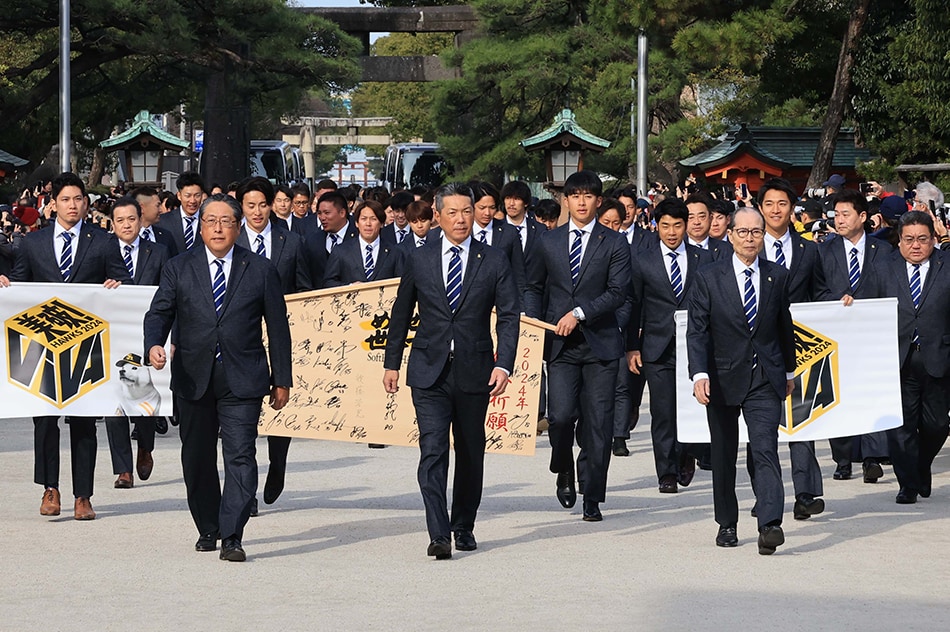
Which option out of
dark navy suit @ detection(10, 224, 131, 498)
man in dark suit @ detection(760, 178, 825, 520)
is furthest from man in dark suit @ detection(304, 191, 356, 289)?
man in dark suit @ detection(760, 178, 825, 520)

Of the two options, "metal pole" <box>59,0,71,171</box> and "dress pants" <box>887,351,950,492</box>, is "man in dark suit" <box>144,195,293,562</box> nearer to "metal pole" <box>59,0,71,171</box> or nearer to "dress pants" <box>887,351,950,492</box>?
"dress pants" <box>887,351,950,492</box>

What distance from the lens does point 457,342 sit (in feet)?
26.7

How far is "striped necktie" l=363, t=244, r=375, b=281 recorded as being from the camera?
498 inches

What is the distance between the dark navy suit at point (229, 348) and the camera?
7875mm

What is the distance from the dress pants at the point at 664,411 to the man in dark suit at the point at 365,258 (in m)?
2.74

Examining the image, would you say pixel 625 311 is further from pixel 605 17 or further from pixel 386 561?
pixel 605 17

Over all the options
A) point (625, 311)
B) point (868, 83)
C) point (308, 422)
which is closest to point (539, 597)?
point (308, 422)

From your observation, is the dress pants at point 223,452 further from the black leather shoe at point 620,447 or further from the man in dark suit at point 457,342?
the black leather shoe at point 620,447

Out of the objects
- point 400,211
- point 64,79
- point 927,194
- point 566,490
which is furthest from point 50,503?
point 64,79

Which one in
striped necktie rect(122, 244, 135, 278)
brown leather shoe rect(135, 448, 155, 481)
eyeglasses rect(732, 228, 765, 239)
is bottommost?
brown leather shoe rect(135, 448, 155, 481)

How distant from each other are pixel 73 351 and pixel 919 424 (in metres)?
5.27

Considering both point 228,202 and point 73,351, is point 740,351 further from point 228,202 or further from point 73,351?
point 73,351

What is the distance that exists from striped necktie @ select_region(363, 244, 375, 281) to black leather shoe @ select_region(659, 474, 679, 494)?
325 centimetres

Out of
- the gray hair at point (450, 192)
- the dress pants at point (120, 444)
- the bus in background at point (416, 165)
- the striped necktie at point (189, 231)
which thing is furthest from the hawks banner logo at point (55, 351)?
the bus in background at point (416, 165)
